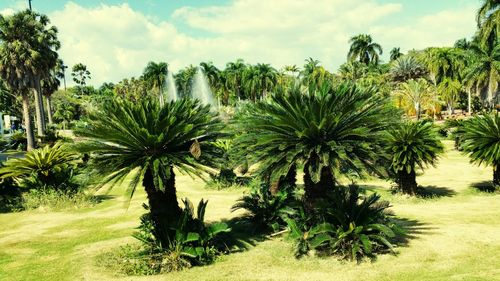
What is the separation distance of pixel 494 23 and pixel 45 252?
140 ft

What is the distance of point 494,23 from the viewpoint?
38.2 m

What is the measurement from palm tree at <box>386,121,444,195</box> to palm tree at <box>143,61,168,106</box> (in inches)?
2246

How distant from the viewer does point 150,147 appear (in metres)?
9.66

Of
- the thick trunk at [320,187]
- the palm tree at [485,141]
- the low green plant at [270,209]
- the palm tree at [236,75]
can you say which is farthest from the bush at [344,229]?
the palm tree at [236,75]

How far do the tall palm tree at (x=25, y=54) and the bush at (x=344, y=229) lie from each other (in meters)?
38.6

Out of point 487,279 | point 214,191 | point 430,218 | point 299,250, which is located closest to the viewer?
point 487,279

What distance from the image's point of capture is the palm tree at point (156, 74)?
68.8 m

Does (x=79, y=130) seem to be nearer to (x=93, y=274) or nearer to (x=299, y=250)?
(x=93, y=274)

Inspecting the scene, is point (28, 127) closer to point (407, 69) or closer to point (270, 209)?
point (270, 209)

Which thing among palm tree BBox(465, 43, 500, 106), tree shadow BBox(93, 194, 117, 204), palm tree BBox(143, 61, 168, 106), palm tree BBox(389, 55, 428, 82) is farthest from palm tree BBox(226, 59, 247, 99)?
tree shadow BBox(93, 194, 117, 204)

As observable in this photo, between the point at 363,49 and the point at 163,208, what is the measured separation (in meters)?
85.0

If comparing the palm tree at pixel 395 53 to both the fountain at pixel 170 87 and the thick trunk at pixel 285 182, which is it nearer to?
the fountain at pixel 170 87


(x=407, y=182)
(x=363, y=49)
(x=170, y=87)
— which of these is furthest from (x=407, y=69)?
(x=407, y=182)

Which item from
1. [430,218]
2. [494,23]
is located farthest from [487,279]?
[494,23]
